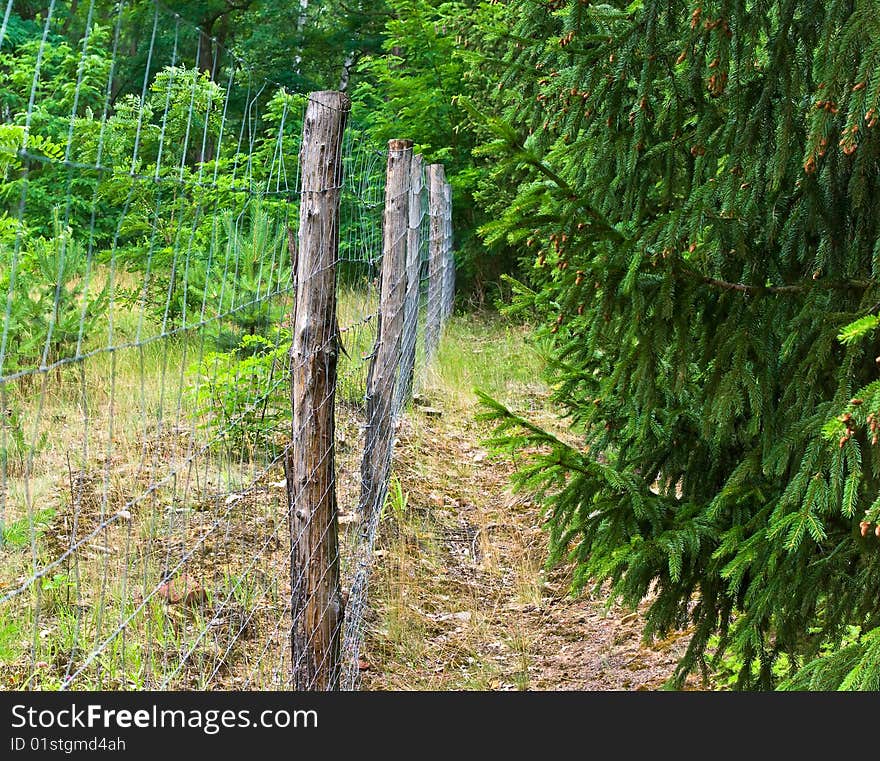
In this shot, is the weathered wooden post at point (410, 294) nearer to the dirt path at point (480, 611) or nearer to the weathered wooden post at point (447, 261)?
the dirt path at point (480, 611)

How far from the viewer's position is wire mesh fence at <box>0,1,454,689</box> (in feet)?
9.25

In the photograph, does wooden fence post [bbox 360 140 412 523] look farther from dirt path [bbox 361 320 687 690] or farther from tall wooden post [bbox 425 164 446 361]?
tall wooden post [bbox 425 164 446 361]

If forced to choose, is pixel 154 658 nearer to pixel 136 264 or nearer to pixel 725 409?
pixel 725 409

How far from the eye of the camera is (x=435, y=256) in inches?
395

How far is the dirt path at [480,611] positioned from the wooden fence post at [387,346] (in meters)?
0.45

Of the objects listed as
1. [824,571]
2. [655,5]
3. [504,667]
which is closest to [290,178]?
[504,667]

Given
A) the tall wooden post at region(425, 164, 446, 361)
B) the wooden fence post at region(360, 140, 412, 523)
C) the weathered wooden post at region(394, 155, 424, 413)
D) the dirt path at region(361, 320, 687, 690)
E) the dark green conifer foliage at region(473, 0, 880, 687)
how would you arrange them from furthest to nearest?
the tall wooden post at region(425, 164, 446, 361) → the weathered wooden post at region(394, 155, 424, 413) → the wooden fence post at region(360, 140, 412, 523) → the dirt path at region(361, 320, 687, 690) → the dark green conifer foliage at region(473, 0, 880, 687)

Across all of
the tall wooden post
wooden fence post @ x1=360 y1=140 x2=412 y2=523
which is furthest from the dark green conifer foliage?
the tall wooden post

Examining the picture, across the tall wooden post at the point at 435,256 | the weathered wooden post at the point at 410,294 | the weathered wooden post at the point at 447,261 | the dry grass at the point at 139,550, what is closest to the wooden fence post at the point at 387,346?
the dry grass at the point at 139,550

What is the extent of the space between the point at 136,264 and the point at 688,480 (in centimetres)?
554

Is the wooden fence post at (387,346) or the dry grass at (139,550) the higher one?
Answer: the wooden fence post at (387,346)

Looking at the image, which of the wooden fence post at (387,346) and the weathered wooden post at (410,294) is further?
the weathered wooden post at (410,294)

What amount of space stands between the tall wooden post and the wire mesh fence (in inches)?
77.4

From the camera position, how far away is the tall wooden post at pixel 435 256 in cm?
946
